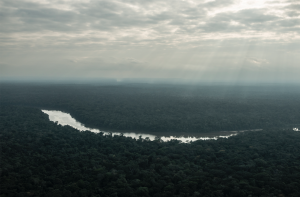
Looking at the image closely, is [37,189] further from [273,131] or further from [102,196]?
[273,131]

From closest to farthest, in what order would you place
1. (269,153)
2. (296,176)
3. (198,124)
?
1. (296,176)
2. (269,153)
3. (198,124)

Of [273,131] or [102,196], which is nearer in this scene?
[102,196]

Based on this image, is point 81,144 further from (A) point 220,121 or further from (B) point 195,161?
(A) point 220,121

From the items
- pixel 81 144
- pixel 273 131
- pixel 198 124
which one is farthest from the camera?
pixel 198 124

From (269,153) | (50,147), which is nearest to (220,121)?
(269,153)

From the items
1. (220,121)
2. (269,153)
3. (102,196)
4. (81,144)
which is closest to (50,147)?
(81,144)

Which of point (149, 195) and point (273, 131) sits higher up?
point (273, 131)
